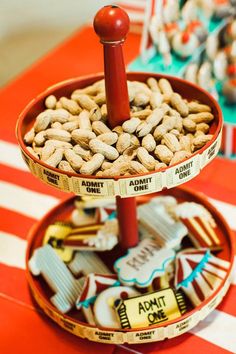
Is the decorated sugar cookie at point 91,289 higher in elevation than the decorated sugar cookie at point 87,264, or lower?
higher

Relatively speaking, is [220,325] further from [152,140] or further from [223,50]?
[223,50]

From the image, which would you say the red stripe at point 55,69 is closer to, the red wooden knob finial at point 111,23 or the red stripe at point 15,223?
the red stripe at point 15,223

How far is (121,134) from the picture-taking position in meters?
0.89

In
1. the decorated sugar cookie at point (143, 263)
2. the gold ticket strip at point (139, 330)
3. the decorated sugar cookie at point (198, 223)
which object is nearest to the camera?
the gold ticket strip at point (139, 330)

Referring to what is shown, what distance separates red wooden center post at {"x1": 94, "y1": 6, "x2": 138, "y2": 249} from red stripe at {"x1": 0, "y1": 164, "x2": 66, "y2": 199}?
41 centimetres

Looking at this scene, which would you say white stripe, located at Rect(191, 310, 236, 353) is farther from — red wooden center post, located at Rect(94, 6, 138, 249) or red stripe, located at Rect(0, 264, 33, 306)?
red stripe, located at Rect(0, 264, 33, 306)

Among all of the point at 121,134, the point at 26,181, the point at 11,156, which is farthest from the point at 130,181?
the point at 11,156

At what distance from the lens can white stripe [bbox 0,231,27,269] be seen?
1190mm

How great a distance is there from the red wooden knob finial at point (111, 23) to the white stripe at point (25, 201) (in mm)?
636

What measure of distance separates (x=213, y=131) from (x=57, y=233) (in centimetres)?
47

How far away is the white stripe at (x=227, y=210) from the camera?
1240 mm

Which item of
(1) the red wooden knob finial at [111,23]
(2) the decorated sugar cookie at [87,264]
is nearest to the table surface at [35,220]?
(2) the decorated sugar cookie at [87,264]

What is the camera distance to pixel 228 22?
1837 millimetres

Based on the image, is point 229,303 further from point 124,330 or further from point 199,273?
point 124,330
